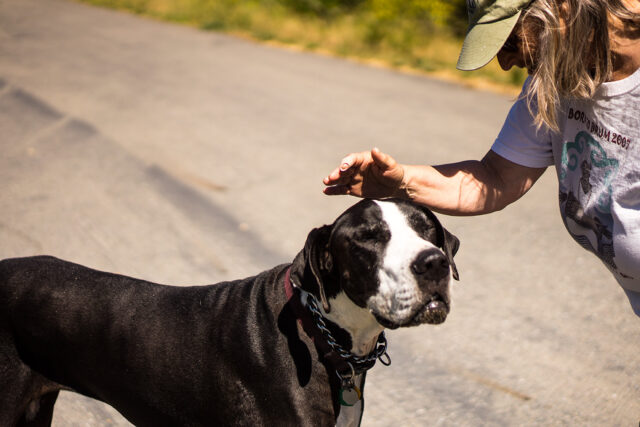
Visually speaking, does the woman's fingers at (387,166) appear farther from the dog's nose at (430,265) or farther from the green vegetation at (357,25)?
the green vegetation at (357,25)

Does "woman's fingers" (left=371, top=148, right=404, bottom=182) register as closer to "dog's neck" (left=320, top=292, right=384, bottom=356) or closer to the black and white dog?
the black and white dog

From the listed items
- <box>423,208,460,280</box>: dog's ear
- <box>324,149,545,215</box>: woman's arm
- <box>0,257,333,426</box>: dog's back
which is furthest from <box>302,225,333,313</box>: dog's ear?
<box>423,208,460,280</box>: dog's ear

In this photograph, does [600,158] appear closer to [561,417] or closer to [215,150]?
[561,417]

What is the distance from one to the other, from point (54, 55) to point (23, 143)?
5.16 meters

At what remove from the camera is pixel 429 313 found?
2.32 metres

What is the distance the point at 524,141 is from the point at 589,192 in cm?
44

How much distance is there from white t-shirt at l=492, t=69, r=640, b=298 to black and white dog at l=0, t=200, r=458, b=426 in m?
0.52

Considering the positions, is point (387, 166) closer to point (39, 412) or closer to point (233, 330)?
point (233, 330)

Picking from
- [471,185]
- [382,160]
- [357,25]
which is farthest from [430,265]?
[357,25]

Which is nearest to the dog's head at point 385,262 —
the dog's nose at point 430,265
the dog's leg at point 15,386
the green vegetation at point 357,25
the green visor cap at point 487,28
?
the dog's nose at point 430,265

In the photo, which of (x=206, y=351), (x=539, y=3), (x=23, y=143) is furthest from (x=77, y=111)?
(x=539, y=3)

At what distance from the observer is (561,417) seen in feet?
11.4

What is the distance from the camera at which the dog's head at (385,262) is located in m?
2.30

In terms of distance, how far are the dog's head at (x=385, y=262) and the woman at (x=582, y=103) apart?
25 centimetres
